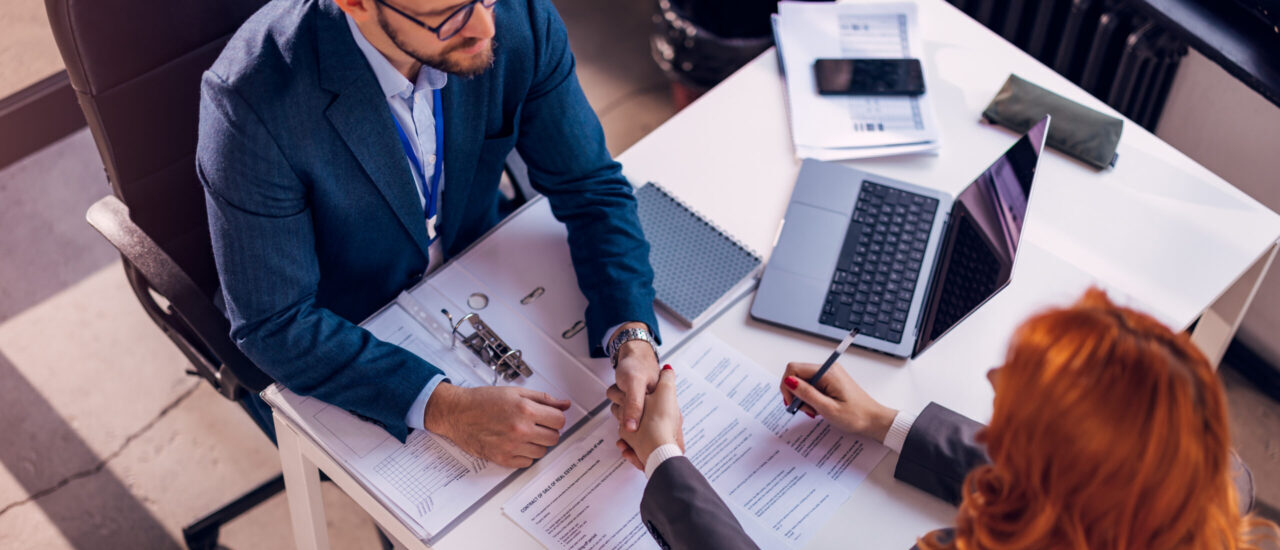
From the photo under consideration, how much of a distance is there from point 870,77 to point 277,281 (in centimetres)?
105

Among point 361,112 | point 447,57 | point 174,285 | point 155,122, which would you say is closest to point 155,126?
point 155,122

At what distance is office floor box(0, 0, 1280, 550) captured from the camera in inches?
85.3

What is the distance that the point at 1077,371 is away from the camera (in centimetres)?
85

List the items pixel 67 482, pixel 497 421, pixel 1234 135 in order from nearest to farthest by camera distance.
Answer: pixel 497 421 → pixel 1234 135 → pixel 67 482

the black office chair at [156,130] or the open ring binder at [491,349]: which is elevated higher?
the black office chair at [156,130]

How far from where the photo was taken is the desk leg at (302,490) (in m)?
1.43

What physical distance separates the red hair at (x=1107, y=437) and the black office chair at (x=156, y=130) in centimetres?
111

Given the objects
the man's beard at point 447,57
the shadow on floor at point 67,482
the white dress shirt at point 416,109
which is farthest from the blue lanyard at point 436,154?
the shadow on floor at point 67,482

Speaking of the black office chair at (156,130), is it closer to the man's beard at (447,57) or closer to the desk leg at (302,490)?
the desk leg at (302,490)

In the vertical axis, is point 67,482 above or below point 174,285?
below

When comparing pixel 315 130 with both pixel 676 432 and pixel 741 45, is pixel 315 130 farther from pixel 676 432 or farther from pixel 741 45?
pixel 741 45

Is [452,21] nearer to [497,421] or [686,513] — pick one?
[497,421]

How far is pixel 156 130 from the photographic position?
1448 millimetres

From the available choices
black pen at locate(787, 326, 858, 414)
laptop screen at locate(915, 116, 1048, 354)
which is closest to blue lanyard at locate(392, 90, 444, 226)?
black pen at locate(787, 326, 858, 414)
